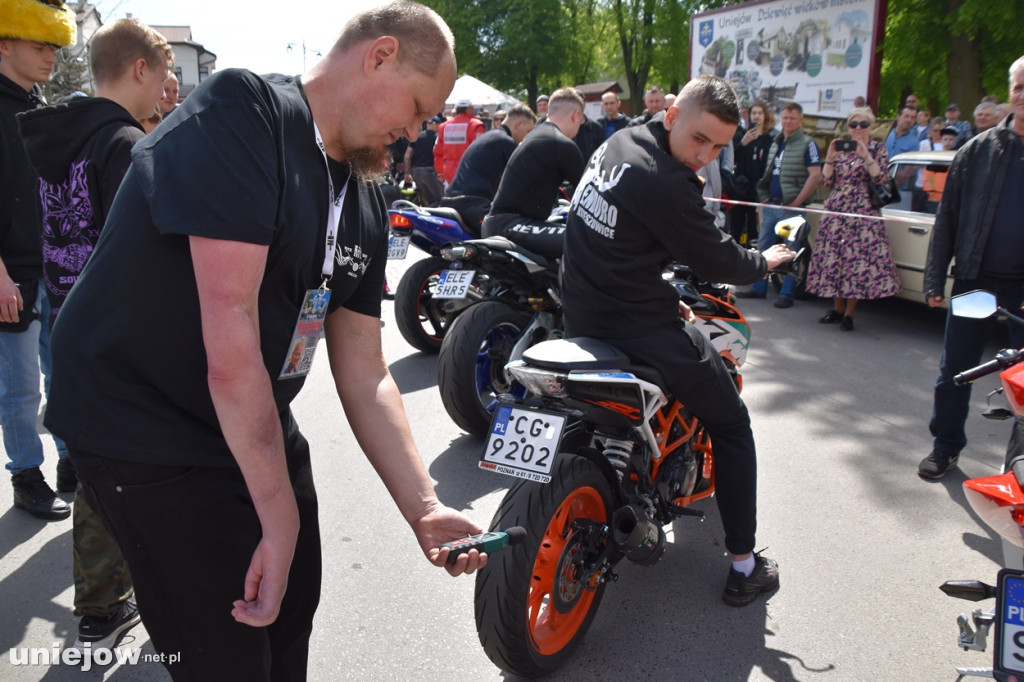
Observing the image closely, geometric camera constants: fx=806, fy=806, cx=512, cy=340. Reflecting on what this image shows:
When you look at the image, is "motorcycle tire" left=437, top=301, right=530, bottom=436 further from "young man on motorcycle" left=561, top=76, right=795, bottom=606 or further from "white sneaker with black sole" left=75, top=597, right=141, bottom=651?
"white sneaker with black sole" left=75, top=597, right=141, bottom=651

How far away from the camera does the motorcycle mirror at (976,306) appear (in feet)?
8.43

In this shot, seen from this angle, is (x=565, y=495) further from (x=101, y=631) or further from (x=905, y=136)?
(x=905, y=136)

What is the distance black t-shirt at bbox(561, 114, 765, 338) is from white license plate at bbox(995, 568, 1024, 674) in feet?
4.40

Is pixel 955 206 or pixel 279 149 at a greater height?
pixel 279 149

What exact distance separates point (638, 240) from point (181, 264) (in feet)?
6.06

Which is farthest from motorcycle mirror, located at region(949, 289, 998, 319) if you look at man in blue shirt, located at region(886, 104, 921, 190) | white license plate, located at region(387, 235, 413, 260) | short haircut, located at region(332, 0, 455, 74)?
man in blue shirt, located at region(886, 104, 921, 190)

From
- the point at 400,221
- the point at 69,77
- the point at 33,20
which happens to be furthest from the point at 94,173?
the point at 69,77

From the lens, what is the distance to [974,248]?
13.6ft

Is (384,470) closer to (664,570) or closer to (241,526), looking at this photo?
(241,526)

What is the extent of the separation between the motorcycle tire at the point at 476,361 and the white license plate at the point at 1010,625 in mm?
2919

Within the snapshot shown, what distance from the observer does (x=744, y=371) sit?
614cm

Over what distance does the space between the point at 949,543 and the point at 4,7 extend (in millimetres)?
4705

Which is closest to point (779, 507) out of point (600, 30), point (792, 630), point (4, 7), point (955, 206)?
point (792, 630)

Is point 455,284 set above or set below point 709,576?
above
